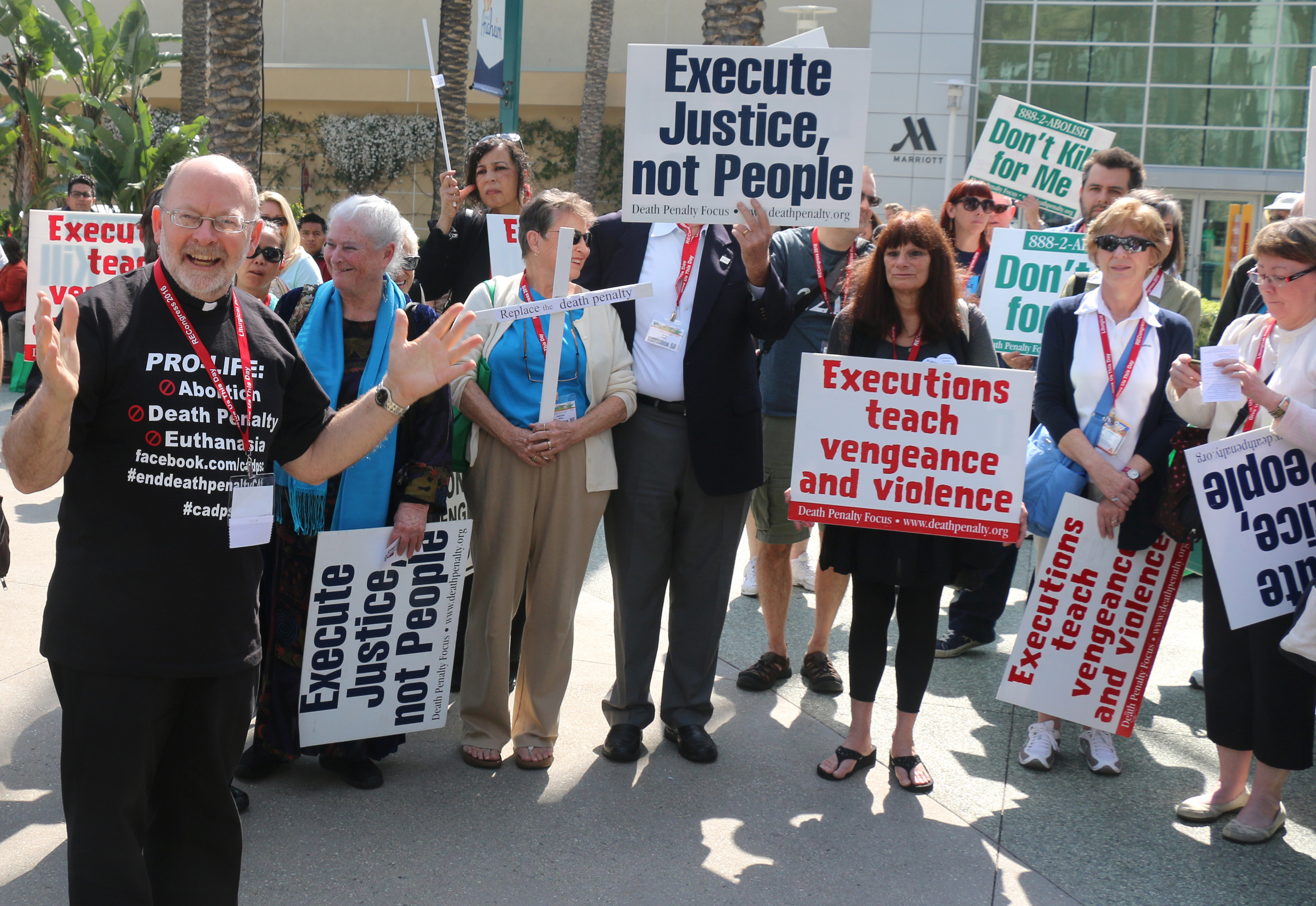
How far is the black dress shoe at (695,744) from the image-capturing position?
175 inches

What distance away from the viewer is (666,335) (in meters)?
4.44

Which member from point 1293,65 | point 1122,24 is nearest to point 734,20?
point 1122,24

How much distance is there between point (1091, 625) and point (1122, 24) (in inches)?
852

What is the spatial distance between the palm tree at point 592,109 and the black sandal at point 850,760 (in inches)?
773

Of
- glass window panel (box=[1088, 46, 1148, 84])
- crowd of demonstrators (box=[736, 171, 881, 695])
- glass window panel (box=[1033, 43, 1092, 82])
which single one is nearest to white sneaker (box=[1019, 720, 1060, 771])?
crowd of demonstrators (box=[736, 171, 881, 695])

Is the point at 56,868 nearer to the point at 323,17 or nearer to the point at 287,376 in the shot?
the point at 287,376

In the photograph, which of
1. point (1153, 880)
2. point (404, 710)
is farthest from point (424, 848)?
point (1153, 880)

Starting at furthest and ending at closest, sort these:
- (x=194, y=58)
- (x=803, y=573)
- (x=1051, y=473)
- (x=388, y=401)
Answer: (x=194, y=58) → (x=803, y=573) → (x=1051, y=473) → (x=388, y=401)

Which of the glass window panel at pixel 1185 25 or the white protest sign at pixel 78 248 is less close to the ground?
the glass window panel at pixel 1185 25

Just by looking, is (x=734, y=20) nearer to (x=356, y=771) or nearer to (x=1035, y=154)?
(x=1035, y=154)

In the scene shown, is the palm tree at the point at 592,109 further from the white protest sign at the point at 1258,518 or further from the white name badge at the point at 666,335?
the white protest sign at the point at 1258,518

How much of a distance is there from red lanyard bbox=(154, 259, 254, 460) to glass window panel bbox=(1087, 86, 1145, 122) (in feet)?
75.8

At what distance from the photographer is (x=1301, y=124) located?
2234 centimetres

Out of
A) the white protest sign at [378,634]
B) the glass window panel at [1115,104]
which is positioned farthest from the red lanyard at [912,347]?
the glass window panel at [1115,104]
